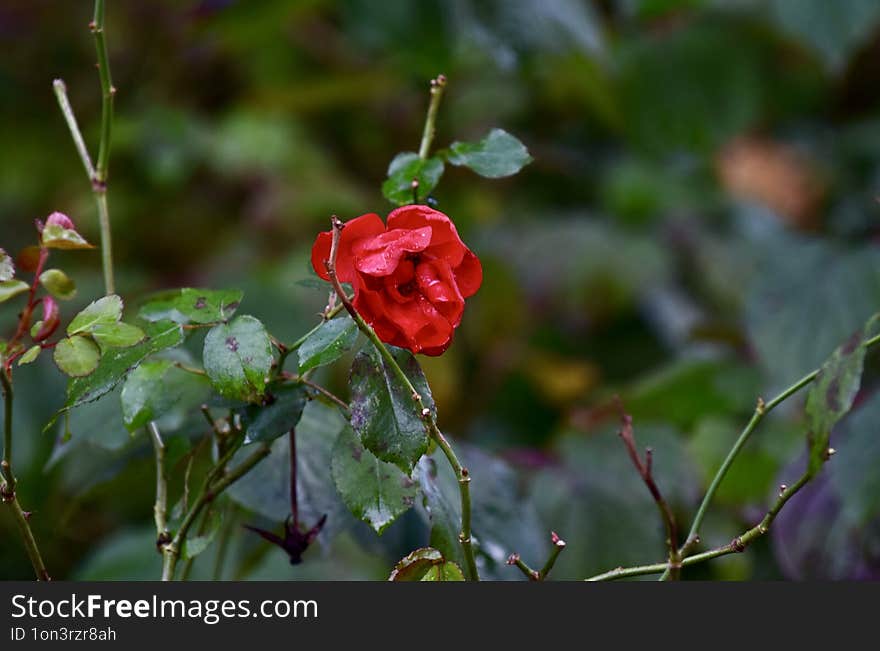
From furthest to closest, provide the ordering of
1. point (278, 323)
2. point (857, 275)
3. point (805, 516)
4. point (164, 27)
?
point (164, 27), point (278, 323), point (857, 275), point (805, 516)

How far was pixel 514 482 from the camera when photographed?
0.61 m

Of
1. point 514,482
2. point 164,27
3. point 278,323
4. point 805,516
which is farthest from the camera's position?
point 164,27

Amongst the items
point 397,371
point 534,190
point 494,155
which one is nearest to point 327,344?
point 397,371

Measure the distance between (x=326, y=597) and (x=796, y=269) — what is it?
0.78 metres

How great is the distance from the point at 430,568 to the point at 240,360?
11 cm

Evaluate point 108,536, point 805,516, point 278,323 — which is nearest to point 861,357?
point 805,516

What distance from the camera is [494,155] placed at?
449 mm

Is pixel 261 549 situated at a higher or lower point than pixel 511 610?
lower

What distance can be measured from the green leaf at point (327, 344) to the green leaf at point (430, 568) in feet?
0.27

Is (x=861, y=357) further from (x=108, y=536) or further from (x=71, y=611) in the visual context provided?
(x=108, y=536)

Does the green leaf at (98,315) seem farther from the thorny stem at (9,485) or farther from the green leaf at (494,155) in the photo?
the green leaf at (494,155)

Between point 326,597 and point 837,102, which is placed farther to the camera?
point 837,102

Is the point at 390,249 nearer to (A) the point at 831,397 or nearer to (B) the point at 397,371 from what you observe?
(B) the point at 397,371

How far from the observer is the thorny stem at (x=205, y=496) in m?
0.41
